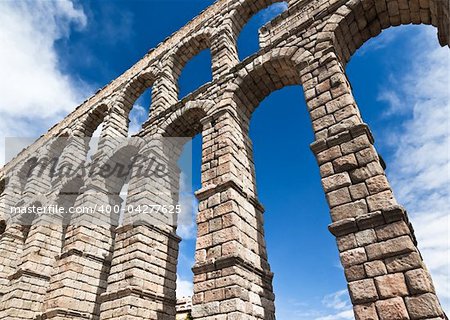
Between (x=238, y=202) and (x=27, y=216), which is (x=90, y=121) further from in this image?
(x=238, y=202)

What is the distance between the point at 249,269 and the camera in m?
6.01

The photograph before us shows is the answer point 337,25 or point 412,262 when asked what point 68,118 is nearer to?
point 337,25

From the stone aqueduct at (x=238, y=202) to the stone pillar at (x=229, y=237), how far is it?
0.09 feet

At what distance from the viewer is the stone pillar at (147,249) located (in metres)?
7.13

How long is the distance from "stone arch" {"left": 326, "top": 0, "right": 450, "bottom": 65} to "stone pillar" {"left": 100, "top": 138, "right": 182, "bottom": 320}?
565 cm

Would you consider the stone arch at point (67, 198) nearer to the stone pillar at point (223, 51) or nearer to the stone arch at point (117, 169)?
the stone arch at point (117, 169)

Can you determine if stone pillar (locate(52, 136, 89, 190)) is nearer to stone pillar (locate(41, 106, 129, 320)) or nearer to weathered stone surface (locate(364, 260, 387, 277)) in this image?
stone pillar (locate(41, 106, 129, 320))

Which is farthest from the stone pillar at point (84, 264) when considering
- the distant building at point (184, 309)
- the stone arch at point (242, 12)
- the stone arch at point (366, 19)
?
the stone arch at point (366, 19)

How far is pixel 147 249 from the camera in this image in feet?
26.1

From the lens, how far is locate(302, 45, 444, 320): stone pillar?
13.1 feet

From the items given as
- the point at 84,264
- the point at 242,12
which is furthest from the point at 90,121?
the point at 242,12

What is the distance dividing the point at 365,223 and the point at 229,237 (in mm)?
2449

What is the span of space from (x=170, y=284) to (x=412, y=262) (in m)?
5.81

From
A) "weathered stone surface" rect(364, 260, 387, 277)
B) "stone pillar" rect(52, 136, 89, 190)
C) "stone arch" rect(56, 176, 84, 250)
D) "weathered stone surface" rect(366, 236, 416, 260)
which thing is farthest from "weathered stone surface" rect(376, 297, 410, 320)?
"stone pillar" rect(52, 136, 89, 190)
